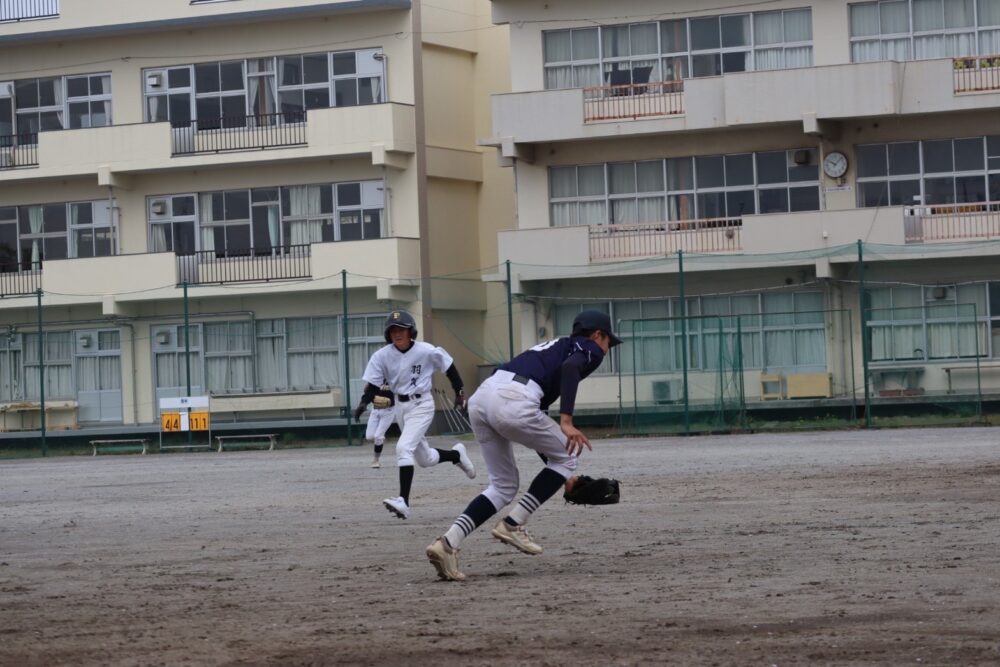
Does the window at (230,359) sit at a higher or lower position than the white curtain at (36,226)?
lower

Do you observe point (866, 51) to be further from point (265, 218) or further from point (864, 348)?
point (265, 218)

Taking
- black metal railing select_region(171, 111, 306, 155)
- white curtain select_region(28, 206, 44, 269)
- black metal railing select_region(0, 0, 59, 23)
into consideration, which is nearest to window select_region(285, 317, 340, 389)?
black metal railing select_region(171, 111, 306, 155)

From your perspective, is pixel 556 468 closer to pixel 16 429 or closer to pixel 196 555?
pixel 196 555

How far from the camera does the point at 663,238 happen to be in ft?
120

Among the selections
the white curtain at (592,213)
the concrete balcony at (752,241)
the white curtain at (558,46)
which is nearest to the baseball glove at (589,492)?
the concrete balcony at (752,241)

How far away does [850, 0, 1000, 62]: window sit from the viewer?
34.8m

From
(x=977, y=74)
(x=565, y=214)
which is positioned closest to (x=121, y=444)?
(x=565, y=214)

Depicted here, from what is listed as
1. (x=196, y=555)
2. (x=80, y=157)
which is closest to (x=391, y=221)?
(x=80, y=157)

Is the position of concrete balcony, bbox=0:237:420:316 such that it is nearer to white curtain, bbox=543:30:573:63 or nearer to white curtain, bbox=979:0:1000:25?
white curtain, bbox=543:30:573:63

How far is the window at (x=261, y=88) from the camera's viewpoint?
39312 millimetres

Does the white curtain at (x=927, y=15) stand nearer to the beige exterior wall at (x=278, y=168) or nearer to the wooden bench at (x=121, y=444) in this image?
the beige exterior wall at (x=278, y=168)

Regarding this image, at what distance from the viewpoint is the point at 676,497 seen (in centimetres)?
1533

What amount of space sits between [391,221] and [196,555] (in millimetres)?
27831

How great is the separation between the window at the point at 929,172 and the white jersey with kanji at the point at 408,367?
22851 millimetres
